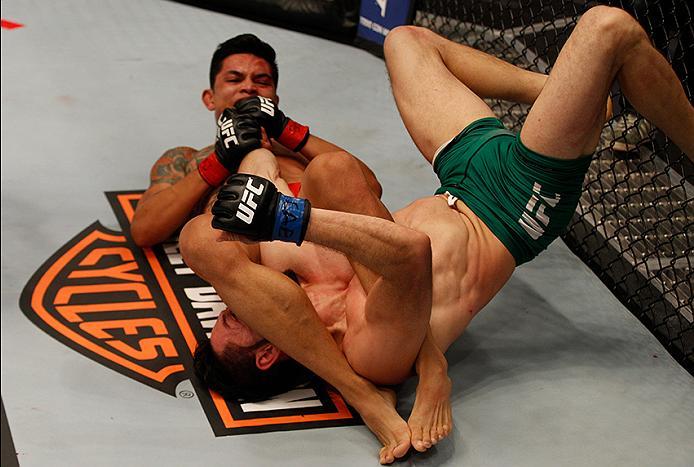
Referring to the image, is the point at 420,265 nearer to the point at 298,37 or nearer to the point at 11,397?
the point at 11,397

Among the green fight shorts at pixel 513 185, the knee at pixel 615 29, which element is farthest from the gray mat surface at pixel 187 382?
the knee at pixel 615 29

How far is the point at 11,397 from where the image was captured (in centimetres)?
251

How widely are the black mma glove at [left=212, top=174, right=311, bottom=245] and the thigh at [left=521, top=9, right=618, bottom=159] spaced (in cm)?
65

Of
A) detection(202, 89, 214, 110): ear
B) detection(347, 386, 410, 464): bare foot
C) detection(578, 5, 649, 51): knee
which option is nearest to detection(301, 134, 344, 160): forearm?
detection(202, 89, 214, 110): ear

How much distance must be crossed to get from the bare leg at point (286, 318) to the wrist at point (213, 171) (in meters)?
0.47

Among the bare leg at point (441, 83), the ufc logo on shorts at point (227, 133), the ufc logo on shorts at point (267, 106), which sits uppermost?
the bare leg at point (441, 83)

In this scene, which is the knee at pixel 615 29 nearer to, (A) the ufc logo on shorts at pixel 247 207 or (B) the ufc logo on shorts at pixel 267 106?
(A) the ufc logo on shorts at pixel 247 207

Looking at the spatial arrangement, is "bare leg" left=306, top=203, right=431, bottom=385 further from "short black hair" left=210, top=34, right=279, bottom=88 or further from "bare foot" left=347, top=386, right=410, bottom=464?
"short black hair" left=210, top=34, right=279, bottom=88

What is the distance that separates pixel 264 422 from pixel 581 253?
1338 mm

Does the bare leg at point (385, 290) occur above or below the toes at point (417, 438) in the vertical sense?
above

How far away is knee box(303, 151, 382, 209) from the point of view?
2.59 metres

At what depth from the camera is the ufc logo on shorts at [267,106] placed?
300 centimetres

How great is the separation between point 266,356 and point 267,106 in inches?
31.5

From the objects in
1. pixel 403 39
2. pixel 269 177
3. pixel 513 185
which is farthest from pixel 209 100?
pixel 513 185
